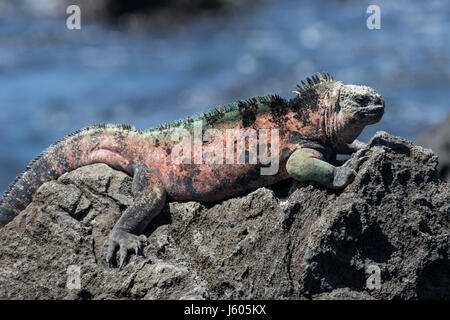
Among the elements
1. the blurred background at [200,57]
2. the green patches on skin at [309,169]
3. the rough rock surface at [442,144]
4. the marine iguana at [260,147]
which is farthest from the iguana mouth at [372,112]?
the blurred background at [200,57]

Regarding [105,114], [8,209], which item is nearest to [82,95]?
[105,114]

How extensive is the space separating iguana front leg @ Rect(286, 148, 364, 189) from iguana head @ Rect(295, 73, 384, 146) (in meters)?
0.39

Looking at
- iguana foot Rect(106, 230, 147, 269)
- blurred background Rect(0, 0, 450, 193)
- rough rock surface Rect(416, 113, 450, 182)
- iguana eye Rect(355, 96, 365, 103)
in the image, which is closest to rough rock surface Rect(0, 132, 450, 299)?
iguana foot Rect(106, 230, 147, 269)

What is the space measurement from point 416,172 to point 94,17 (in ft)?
76.8

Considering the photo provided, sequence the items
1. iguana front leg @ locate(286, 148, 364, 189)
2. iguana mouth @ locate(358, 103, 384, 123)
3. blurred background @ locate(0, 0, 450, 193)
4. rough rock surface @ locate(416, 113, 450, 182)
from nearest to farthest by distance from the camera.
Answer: iguana front leg @ locate(286, 148, 364, 189)
iguana mouth @ locate(358, 103, 384, 123)
rough rock surface @ locate(416, 113, 450, 182)
blurred background @ locate(0, 0, 450, 193)

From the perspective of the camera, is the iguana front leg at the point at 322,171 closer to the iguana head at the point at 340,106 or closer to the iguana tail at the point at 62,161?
the iguana head at the point at 340,106

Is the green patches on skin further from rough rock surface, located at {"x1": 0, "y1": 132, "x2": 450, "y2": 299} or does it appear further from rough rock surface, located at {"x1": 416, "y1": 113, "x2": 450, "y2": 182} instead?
rough rock surface, located at {"x1": 416, "y1": 113, "x2": 450, "y2": 182}

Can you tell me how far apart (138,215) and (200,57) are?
19.1 meters

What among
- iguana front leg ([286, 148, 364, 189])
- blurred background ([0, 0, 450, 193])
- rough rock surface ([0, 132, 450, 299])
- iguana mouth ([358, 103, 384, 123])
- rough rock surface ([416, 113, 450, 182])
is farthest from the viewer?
blurred background ([0, 0, 450, 193])

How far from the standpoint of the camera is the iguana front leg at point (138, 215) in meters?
6.32

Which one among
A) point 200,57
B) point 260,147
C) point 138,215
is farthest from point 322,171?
point 200,57

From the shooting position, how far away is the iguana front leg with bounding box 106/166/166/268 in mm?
6320

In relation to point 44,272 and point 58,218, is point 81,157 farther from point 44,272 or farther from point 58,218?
point 44,272

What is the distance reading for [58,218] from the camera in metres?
6.61
